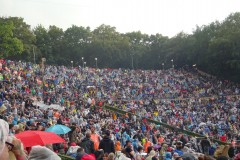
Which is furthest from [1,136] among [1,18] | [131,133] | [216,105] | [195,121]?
[1,18]

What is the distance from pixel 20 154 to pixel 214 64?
51527 millimetres

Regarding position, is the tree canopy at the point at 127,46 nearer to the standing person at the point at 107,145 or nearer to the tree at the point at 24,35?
the tree at the point at 24,35

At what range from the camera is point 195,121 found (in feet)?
94.9

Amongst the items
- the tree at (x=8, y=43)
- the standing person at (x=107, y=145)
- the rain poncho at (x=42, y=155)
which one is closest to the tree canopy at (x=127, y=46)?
the tree at (x=8, y=43)

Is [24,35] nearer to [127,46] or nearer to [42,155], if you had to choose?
[127,46]

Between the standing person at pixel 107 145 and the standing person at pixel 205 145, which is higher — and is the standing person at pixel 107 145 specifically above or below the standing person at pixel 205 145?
above

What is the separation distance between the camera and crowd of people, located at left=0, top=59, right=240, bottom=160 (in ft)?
45.8

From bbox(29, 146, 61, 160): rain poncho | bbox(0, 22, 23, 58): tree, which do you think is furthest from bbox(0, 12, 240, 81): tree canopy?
bbox(29, 146, 61, 160): rain poncho

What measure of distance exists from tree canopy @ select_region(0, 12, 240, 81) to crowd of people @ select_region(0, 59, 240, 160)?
14.1ft

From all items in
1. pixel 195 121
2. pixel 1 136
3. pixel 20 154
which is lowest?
pixel 195 121

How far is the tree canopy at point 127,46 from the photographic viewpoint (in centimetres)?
5066

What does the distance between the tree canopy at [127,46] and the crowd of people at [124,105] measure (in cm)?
429

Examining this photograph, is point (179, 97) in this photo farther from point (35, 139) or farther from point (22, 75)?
point (35, 139)

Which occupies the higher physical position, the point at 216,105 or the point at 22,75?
the point at 22,75
